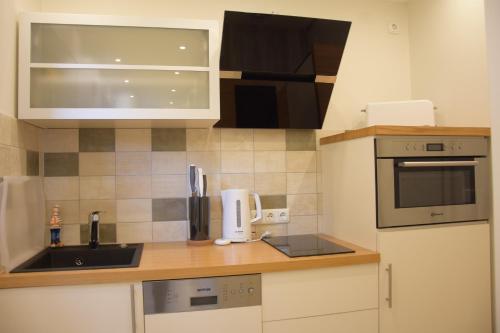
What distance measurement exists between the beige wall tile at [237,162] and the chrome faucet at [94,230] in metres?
0.71

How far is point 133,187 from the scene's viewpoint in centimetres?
184

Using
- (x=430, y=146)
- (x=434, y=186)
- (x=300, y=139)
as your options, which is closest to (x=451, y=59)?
(x=430, y=146)

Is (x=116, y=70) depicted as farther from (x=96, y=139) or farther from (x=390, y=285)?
(x=390, y=285)

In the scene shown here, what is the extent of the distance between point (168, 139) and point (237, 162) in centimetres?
41

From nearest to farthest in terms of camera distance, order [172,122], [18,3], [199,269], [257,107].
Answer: [199,269] < [18,3] < [172,122] < [257,107]

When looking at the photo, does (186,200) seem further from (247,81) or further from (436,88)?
(436,88)

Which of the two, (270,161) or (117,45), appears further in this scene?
(270,161)

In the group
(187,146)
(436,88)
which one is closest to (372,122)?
(436,88)

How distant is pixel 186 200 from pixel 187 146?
305 millimetres

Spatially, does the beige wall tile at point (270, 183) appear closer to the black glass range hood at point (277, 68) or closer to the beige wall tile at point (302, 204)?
the beige wall tile at point (302, 204)

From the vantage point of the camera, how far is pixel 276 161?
201 cm

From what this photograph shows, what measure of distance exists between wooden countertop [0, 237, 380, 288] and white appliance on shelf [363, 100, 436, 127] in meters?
0.74

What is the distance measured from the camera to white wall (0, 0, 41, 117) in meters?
1.38

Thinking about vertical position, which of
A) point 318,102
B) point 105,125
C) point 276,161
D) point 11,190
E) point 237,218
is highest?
point 318,102
